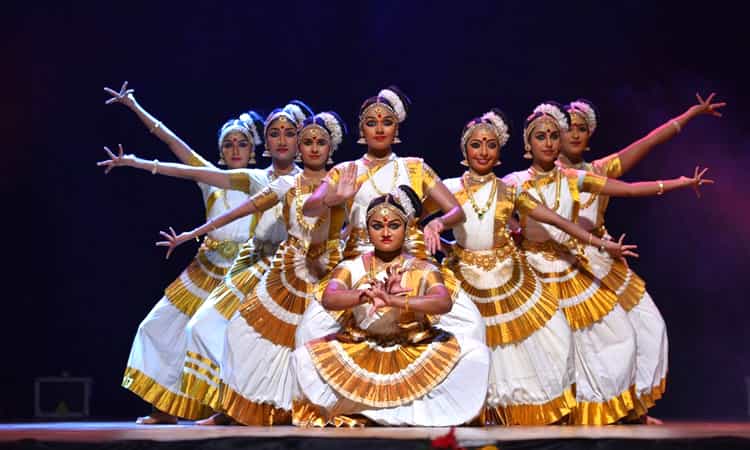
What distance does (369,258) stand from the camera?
568 cm

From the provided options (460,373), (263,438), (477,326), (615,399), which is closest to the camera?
(263,438)

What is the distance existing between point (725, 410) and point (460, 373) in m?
3.22

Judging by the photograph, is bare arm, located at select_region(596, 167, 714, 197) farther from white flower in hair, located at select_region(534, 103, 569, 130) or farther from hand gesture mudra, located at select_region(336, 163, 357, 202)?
hand gesture mudra, located at select_region(336, 163, 357, 202)

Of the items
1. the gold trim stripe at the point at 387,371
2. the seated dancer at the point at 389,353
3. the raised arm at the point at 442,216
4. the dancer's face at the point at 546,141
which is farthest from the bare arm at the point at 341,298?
the dancer's face at the point at 546,141

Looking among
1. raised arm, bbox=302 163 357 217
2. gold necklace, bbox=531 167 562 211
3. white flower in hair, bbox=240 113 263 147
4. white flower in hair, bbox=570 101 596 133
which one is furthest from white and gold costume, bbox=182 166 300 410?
white flower in hair, bbox=570 101 596 133

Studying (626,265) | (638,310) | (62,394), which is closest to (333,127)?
(626,265)

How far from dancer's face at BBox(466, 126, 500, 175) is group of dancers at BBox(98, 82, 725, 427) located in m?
0.01

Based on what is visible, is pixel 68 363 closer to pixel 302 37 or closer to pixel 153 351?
pixel 153 351

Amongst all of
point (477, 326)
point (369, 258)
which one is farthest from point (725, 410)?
point (369, 258)

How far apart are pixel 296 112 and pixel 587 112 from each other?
1.58 m

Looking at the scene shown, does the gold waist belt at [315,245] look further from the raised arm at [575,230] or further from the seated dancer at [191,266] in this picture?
the raised arm at [575,230]

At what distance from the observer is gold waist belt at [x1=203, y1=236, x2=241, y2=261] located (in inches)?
267

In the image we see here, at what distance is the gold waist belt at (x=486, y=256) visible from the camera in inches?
243

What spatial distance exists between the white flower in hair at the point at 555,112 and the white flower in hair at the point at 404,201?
117cm
